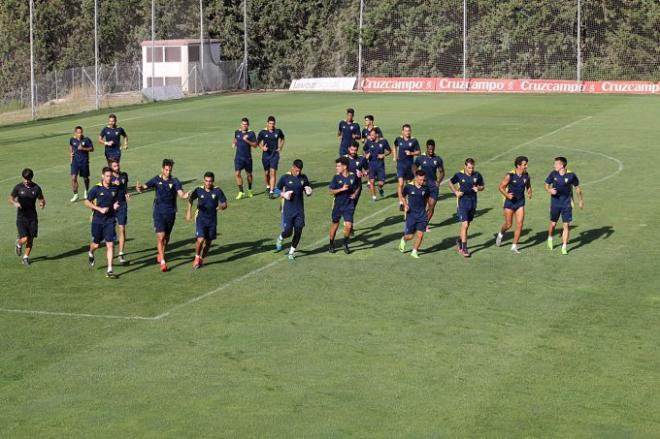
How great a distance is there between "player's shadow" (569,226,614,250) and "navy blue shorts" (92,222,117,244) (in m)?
9.39

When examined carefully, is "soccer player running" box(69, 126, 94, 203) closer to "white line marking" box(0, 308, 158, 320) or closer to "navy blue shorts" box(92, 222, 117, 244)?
"navy blue shorts" box(92, 222, 117, 244)

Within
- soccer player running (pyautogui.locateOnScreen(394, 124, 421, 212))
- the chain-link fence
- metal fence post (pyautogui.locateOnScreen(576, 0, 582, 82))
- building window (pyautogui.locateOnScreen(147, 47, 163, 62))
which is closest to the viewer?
soccer player running (pyautogui.locateOnScreen(394, 124, 421, 212))

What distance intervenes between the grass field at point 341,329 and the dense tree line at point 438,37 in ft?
149

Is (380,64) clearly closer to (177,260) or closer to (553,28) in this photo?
(553,28)

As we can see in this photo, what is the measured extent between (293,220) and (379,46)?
5996 cm

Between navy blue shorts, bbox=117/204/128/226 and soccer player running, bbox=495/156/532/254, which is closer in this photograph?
navy blue shorts, bbox=117/204/128/226

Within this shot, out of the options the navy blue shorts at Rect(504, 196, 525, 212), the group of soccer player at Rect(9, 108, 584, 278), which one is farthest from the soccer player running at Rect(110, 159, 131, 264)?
the navy blue shorts at Rect(504, 196, 525, 212)

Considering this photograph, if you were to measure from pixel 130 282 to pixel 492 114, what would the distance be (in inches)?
1371

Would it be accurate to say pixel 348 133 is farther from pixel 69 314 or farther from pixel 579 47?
pixel 579 47

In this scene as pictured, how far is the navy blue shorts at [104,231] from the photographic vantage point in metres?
22.6

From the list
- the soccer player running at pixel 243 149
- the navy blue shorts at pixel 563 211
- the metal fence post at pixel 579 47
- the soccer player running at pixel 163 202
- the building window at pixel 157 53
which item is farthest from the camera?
the building window at pixel 157 53

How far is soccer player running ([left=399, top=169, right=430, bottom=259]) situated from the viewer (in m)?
23.8

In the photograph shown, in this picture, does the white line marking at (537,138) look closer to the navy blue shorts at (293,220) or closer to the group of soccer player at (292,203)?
the group of soccer player at (292,203)

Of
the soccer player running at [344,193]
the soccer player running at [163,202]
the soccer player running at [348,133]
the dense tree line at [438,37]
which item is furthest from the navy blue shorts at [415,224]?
the dense tree line at [438,37]
